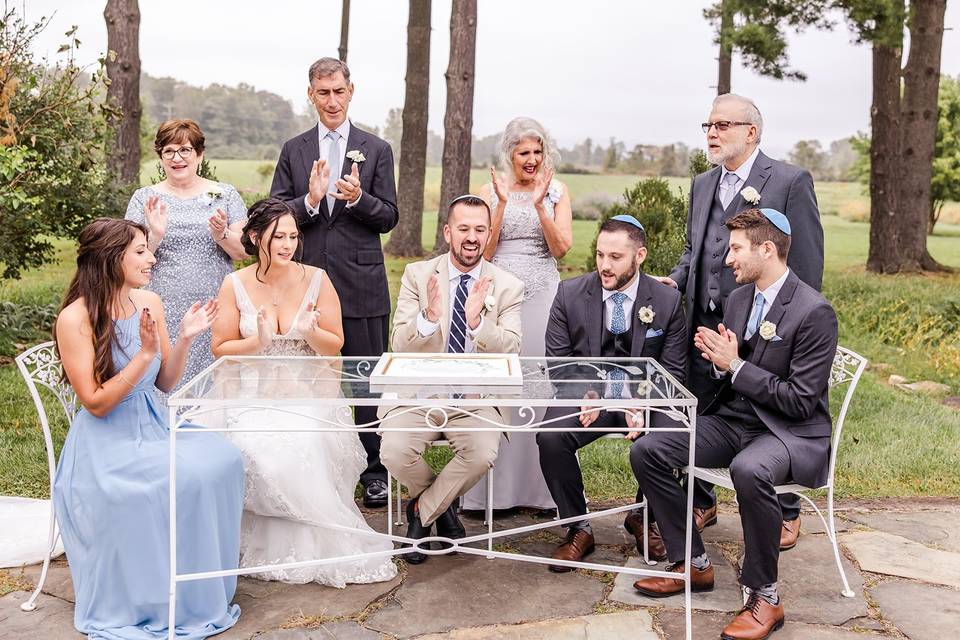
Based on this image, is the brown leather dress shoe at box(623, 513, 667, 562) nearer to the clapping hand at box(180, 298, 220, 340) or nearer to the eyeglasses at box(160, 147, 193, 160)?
the clapping hand at box(180, 298, 220, 340)

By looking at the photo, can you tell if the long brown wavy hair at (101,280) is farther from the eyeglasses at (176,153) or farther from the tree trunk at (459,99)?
the tree trunk at (459,99)

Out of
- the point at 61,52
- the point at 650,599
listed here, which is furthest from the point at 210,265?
the point at 61,52

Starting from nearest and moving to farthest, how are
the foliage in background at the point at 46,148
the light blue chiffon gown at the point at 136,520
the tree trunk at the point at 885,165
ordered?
the light blue chiffon gown at the point at 136,520
the foliage in background at the point at 46,148
the tree trunk at the point at 885,165

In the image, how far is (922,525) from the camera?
484cm

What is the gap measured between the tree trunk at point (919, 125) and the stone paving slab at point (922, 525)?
9.98 meters

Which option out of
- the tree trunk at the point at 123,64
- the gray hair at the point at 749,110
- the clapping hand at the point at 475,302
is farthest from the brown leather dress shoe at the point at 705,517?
the tree trunk at the point at 123,64

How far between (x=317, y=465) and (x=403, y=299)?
2.97 ft

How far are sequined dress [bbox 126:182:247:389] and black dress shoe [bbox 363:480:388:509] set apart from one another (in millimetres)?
1085

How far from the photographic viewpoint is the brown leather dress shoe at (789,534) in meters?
4.49

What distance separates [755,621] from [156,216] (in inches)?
126

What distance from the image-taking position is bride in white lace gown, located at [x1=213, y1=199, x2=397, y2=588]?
13.2ft

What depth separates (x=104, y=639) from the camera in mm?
3477

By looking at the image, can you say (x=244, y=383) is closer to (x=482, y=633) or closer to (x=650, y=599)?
(x=482, y=633)

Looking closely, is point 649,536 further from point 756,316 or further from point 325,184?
point 325,184
